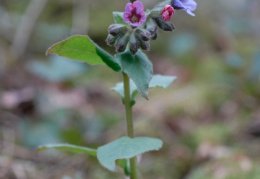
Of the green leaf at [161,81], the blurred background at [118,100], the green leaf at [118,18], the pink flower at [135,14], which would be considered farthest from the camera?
the blurred background at [118,100]

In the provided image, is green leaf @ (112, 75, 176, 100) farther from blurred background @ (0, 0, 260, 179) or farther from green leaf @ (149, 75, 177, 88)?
blurred background @ (0, 0, 260, 179)

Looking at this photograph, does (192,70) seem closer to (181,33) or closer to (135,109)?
(181,33)

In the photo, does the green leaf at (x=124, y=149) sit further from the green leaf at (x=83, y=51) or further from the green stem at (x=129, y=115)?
the green leaf at (x=83, y=51)

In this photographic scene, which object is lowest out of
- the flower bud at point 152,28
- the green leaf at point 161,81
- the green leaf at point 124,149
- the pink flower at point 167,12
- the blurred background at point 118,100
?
the blurred background at point 118,100

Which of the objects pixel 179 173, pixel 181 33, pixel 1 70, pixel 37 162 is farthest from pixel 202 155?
pixel 181 33

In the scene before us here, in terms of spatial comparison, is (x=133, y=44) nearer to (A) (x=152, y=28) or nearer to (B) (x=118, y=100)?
(A) (x=152, y=28)

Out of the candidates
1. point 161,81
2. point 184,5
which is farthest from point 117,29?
point 161,81

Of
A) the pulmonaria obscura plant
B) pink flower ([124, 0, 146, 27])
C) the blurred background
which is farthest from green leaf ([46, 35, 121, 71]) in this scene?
the blurred background

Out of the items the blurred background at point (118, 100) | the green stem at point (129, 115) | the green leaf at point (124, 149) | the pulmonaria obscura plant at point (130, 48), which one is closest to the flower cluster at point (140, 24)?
the pulmonaria obscura plant at point (130, 48)
